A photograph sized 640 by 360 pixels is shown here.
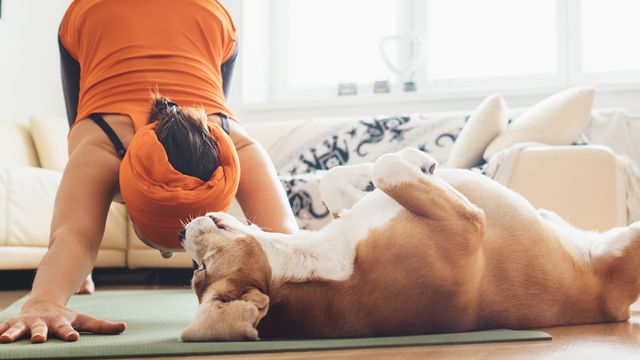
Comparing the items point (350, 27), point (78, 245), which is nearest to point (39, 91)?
point (350, 27)

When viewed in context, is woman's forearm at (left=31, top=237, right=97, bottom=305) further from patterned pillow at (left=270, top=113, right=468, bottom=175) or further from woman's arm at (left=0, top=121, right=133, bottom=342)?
patterned pillow at (left=270, top=113, right=468, bottom=175)

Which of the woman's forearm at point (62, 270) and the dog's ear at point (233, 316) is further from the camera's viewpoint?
the woman's forearm at point (62, 270)

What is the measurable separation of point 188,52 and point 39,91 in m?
3.59

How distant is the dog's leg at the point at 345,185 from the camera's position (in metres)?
1.66

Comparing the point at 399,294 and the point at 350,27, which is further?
the point at 350,27

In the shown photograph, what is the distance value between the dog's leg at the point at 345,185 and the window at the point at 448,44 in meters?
3.05

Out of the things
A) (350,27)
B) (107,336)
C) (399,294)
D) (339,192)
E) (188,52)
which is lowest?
(107,336)

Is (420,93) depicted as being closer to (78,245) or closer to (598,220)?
(598,220)

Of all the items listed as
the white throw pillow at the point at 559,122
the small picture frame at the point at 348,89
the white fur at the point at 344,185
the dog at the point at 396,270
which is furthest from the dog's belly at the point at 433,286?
the small picture frame at the point at 348,89

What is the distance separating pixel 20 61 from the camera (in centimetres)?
509

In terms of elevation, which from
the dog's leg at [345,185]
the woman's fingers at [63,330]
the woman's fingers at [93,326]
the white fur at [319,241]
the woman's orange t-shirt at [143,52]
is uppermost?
the woman's orange t-shirt at [143,52]

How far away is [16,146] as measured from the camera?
446 centimetres

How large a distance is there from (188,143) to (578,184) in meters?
1.86

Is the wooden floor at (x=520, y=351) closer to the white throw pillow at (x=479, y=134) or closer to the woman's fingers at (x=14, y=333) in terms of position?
the woman's fingers at (x=14, y=333)
